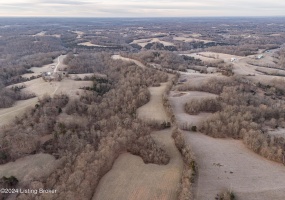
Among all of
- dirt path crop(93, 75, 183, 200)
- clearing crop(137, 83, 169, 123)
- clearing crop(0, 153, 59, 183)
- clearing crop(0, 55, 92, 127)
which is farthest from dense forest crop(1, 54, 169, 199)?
clearing crop(0, 55, 92, 127)

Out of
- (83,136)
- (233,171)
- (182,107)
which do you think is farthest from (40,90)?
(233,171)

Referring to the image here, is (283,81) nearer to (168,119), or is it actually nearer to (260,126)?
(260,126)

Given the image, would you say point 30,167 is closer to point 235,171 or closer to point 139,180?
point 139,180

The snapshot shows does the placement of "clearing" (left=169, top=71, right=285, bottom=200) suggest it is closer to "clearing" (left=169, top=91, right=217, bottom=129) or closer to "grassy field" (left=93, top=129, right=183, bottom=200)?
"grassy field" (left=93, top=129, right=183, bottom=200)

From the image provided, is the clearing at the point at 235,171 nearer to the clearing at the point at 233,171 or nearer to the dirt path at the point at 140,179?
the clearing at the point at 233,171

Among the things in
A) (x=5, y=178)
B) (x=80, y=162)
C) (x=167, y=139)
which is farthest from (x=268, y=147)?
(x=5, y=178)

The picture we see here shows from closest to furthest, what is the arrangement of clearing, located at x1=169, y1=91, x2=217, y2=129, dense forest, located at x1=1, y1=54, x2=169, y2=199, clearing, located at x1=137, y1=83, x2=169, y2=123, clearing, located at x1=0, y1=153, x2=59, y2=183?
dense forest, located at x1=1, y1=54, x2=169, y2=199 → clearing, located at x1=0, y1=153, x2=59, y2=183 → clearing, located at x1=169, y1=91, x2=217, y2=129 → clearing, located at x1=137, y1=83, x2=169, y2=123

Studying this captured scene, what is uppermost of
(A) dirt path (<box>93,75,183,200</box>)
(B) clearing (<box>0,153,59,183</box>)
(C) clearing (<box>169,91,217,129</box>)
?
(A) dirt path (<box>93,75,183,200</box>)

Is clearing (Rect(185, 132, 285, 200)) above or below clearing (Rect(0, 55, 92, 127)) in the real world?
above
